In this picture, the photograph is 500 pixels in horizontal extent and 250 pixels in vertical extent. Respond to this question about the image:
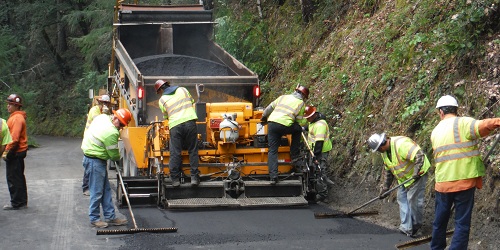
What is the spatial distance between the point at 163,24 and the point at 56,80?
21670mm

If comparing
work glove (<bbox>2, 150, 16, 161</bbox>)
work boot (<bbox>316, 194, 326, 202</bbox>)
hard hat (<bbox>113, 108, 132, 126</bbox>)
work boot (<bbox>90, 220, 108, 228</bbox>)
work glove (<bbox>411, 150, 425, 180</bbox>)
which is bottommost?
work boot (<bbox>316, 194, 326, 202</bbox>)

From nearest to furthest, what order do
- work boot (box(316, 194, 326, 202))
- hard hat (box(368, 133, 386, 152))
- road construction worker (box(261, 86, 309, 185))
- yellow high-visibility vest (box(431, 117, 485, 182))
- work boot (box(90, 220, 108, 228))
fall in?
yellow high-visibility vest (box(431, 117, 485, 182))
hard hat (box(368, 133, 386, 152))
work boot (box(90, 220, 108, 228))
road construction worker (box(261, 86, 309, 185))
work boot (box(316, 194, 326, 202))

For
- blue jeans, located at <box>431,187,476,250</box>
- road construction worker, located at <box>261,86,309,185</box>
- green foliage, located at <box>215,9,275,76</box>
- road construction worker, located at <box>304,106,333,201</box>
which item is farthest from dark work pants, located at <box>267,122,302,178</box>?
green foliage, located at <box>215,9,275,76</box>

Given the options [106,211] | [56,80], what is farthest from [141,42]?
[56,80]

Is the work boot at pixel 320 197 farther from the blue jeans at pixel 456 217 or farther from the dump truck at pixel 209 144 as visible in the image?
the blue jeans at pixel 456 217

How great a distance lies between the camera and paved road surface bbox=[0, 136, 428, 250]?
7777 millimetres

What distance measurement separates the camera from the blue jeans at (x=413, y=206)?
26.9 feet

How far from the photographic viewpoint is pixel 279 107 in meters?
10.4

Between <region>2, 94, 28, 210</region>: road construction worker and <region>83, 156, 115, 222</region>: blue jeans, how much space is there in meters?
1.67

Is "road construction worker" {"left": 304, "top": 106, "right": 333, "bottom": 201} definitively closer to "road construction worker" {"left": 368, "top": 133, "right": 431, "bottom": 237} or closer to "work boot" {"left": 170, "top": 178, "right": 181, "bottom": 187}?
"work boot" {"left": 170, "top": 178, "right": 181, "bottom": 187}

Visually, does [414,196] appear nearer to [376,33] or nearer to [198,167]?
[198,167]

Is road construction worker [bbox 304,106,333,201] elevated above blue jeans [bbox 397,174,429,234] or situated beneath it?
elevated above

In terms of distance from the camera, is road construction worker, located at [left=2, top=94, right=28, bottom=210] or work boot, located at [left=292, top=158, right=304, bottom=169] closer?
road construction worker, located at [left=2, top=94, right=28, bottom=210]

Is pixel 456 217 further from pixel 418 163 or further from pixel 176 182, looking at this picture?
pixel 176 182
